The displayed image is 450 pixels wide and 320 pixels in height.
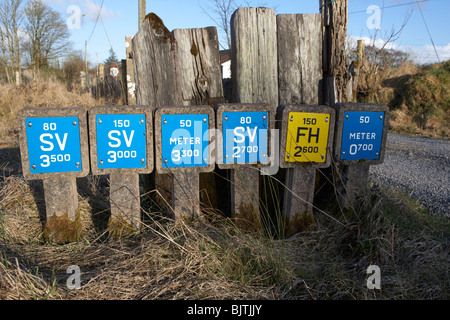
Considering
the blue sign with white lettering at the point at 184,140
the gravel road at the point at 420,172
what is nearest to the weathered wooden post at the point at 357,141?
the gravel road at the point at 420,172

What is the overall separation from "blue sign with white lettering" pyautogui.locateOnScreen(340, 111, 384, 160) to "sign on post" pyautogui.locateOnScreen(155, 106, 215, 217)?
3.62 ft

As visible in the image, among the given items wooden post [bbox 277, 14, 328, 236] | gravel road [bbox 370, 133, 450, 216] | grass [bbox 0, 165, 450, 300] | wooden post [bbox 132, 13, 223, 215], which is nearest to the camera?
grass [bbox 0, 165, 450, 300]

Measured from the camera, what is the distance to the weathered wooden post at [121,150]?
2.69m

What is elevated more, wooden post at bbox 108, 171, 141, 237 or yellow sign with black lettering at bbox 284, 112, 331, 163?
yellow sign with black lettering at bbox 284, 112, 331, 163

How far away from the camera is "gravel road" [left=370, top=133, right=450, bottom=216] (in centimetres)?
380

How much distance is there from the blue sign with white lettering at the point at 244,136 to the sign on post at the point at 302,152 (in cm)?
17

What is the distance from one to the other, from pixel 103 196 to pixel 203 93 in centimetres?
153

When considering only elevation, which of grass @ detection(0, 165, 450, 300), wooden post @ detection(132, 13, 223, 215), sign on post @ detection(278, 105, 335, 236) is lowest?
grass @ detection(0, 165, 450, 300)

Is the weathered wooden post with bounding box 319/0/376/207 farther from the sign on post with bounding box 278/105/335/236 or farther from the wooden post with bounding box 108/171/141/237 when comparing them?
the wooden post with bounding box 108/171/141/237

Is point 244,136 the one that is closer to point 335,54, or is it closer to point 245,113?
point 245,113

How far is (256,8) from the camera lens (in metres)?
3.28

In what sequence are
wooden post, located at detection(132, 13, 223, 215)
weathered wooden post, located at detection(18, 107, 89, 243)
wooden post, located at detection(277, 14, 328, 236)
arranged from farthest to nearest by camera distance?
wooden post, located at detection(277, 14, 328, 236) < wooden post, located at detection(132, 13, 223, 215) < weathered wooden post, located at detection(18, 107, 89, 243)

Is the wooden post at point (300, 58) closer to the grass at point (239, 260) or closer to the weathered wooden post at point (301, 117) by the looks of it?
the weathered wooden post at point (301, 117)

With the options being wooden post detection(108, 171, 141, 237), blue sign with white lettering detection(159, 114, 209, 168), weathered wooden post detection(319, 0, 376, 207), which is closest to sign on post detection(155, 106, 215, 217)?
blue sign with white lettering detection(159, 114, 209, 168)
